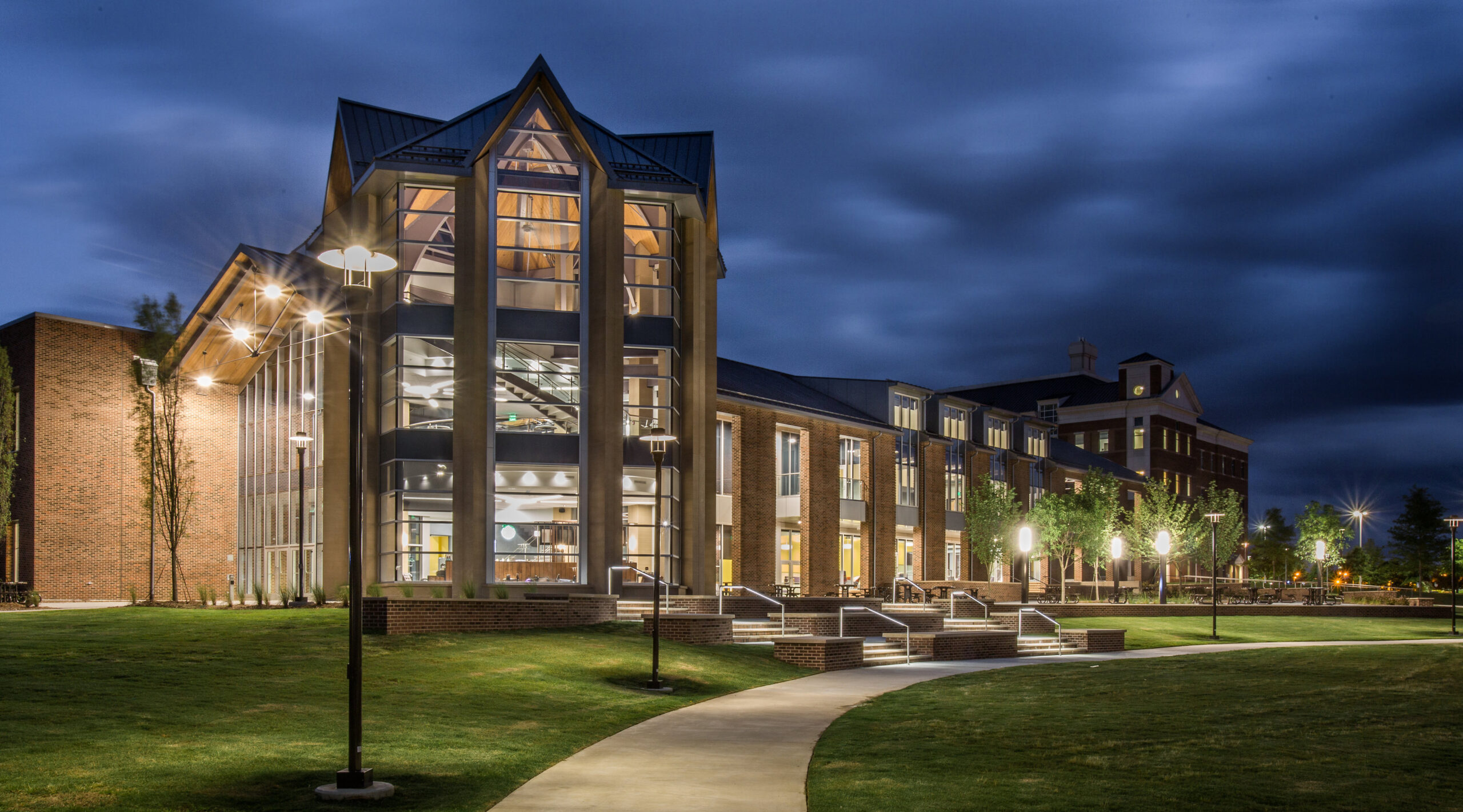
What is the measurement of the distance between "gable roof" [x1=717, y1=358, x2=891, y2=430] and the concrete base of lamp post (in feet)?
103

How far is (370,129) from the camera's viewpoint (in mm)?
32781

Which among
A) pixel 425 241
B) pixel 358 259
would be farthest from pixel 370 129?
pixel 358 259

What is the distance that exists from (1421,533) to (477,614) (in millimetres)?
78305

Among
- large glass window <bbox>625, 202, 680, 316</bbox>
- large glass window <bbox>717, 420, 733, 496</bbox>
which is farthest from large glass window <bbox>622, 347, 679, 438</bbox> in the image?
large glass window <bbox>717, 420, 733, 496</bbox>

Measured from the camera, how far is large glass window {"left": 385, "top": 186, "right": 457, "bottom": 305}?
30.2 metres

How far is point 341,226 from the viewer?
32.6m

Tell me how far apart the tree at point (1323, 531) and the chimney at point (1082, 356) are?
28207 mm

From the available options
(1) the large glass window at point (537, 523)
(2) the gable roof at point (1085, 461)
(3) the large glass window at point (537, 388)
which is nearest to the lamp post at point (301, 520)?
(1) the large glass window at point (537, 523)

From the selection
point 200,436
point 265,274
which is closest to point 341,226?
point 265,274

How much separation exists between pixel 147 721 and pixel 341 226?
22781 millimetres

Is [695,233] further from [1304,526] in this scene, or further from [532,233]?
[1304,526]

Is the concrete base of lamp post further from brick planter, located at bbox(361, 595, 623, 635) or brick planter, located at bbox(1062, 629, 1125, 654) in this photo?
brick planter, located at bbox(1062, 629, 1125, 654)

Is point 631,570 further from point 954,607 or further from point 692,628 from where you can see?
point 954,607

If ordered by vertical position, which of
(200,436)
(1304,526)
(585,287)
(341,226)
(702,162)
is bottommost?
(1304,526)
